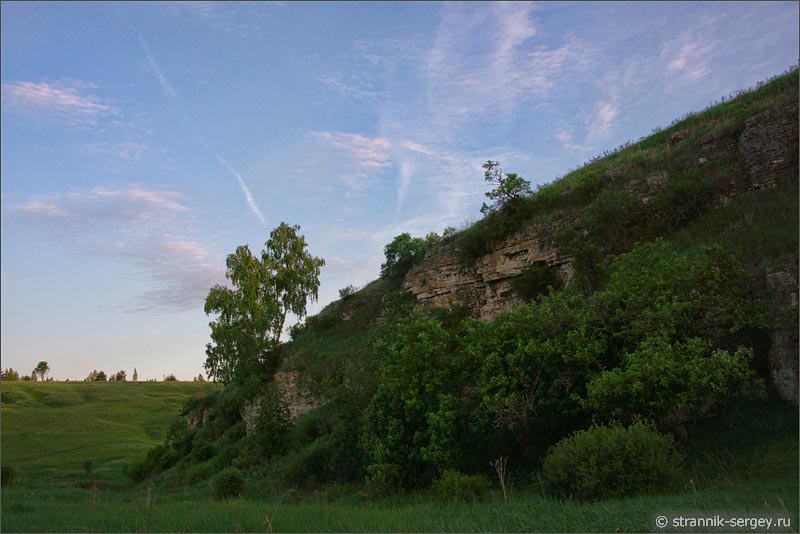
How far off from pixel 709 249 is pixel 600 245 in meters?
7.91

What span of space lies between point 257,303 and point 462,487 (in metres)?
31.5

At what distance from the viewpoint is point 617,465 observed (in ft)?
36.0

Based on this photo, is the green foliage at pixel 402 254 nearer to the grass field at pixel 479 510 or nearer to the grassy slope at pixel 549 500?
the grassy slope at pixel 549 500

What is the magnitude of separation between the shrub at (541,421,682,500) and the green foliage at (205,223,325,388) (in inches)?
1193

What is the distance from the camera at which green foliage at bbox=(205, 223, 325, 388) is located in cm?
3972

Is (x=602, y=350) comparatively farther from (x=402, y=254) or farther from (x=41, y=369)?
(x=41, y=369)

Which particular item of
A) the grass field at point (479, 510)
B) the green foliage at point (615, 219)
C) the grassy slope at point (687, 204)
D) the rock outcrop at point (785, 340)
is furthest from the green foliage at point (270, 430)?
the rock outcrop at point (785, 340)

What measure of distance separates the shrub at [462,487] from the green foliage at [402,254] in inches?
928

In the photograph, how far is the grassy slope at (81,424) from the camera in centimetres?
4838

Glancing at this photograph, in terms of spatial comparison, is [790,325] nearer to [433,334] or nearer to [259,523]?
[433,334]

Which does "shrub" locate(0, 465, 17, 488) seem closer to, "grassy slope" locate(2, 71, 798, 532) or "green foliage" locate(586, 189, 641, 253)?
"grassy slope" locate(2, 71, 798, 532)

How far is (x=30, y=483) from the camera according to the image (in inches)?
1409

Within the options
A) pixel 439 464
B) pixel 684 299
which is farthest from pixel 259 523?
pixel 684 299

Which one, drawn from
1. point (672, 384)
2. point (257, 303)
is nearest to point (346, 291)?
point (257, 303)
